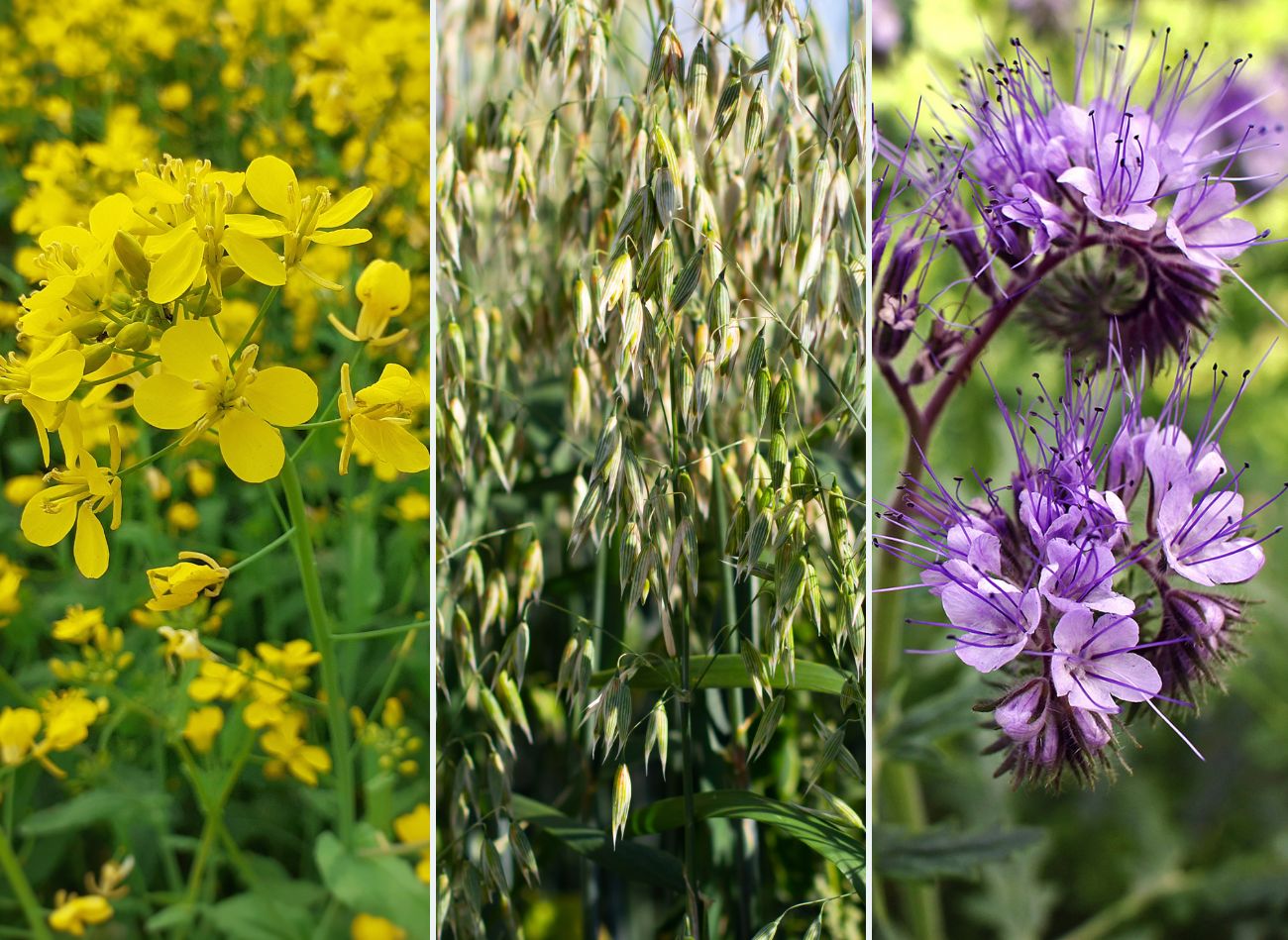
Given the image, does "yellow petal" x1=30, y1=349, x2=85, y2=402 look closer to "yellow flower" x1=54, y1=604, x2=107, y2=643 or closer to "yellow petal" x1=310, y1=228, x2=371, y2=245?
"yellow petal" x1=310, y1=228, x2=371, y2=245

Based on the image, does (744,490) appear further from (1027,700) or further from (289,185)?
(289,185)

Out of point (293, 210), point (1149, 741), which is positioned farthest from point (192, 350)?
point (1149, 741)

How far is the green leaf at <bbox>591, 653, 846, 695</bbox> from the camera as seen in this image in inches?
27.0

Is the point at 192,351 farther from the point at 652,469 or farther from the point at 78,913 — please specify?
the point at 78,913

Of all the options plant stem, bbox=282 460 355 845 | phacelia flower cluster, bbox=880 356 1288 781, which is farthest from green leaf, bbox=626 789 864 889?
plant stem, bbox=282 460 355 845

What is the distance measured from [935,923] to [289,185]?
76 centimetres

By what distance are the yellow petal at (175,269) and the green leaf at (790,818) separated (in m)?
0.42

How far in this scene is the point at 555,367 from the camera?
2.67 ft

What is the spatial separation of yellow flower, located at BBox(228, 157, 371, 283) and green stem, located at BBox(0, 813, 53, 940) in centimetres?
58

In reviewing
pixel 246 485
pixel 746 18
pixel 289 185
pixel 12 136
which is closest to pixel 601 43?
pixel 746 18

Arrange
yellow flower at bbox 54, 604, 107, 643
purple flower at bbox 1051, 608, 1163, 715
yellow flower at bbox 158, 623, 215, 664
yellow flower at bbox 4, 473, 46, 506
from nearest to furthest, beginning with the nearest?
purple flower at bbox 1051, 608, 1163, 715 < yellow flower at bbox 158, 623, 215, 664 < yellow flower at bbox 54, 604, 107, 643 < yellow flower at bbox 4, 473, 46, 506

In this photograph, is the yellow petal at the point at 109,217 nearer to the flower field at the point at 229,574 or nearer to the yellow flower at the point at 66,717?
the flower field at the point at 229,574

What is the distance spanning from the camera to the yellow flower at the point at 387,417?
64 cm

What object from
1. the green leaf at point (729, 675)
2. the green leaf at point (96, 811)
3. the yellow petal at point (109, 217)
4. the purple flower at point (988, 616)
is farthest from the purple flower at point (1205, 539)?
the green leaf at point (96, 811)
